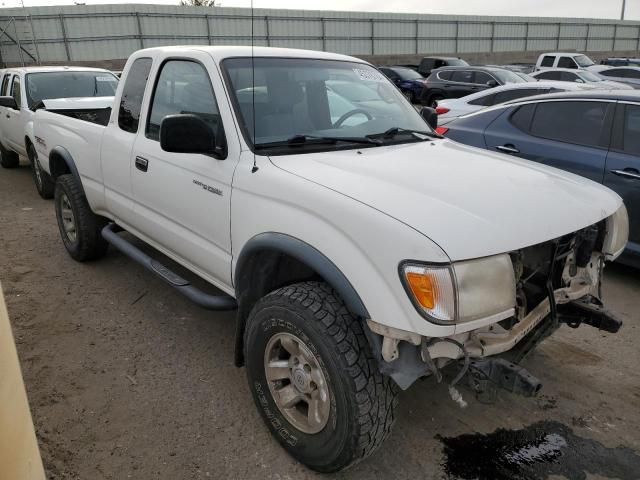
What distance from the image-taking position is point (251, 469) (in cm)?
261

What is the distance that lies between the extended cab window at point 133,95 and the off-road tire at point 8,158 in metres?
7.42

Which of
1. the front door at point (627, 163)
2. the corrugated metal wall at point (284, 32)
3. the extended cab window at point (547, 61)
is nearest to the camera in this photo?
the front door at point (627, 163)

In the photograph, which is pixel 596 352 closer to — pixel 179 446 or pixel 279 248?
pixel 279 248

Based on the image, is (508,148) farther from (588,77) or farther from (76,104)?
(588,77)

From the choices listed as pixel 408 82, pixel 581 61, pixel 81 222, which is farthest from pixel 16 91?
pixel 581 61

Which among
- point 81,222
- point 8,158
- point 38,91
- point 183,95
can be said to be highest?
point 183,95

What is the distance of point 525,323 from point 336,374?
943 mm

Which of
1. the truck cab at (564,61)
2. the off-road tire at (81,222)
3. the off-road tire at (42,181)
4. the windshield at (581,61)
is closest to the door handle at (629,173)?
the off-road tire at (81,222)

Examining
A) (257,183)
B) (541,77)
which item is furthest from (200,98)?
(541,77)

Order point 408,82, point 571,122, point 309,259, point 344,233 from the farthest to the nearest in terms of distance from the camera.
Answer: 1. point 408,82
2. point 571,122
3. point 309,259
4. point 344,233

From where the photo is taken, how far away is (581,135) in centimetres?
512

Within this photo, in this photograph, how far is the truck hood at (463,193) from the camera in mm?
2133

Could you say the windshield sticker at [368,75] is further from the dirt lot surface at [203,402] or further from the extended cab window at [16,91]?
the extended cab window at [16,91]

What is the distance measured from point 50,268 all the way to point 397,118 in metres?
3.64
